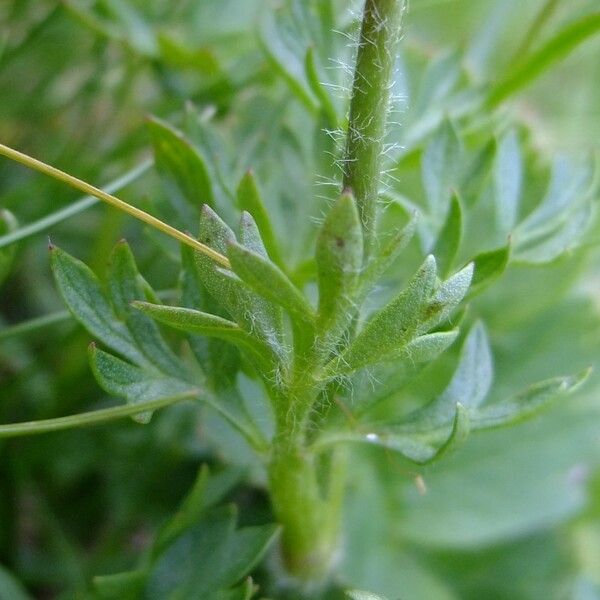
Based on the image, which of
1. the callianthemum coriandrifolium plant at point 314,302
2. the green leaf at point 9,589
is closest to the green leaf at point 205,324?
the callianthemum coriandrifolium plant at point 314,302

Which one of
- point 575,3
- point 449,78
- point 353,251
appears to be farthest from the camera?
point 575,3

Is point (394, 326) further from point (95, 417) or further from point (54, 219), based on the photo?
point (54, 219)

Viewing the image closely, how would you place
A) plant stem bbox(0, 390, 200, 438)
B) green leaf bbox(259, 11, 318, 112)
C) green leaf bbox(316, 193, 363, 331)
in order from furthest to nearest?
green leaf bbox(259, 11, 318, 112), plant stem bbox(0, 390, 200, 438), green leaf bbox(316, 193, 363, 331)

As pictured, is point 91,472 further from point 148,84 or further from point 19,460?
point 148,84

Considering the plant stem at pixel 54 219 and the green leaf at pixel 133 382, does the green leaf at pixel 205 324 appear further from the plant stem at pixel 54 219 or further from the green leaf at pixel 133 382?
the plant stem at pixel 54 219

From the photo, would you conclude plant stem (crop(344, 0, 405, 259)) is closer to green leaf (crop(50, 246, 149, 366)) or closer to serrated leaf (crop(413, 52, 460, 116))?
green leaf (crop(50, 246, 149, 366))

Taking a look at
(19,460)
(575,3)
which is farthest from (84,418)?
(575,3)

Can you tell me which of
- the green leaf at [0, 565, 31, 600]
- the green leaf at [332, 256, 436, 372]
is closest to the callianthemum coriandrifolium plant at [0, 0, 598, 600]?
the green leaf at [332, 256, 436, 372]
